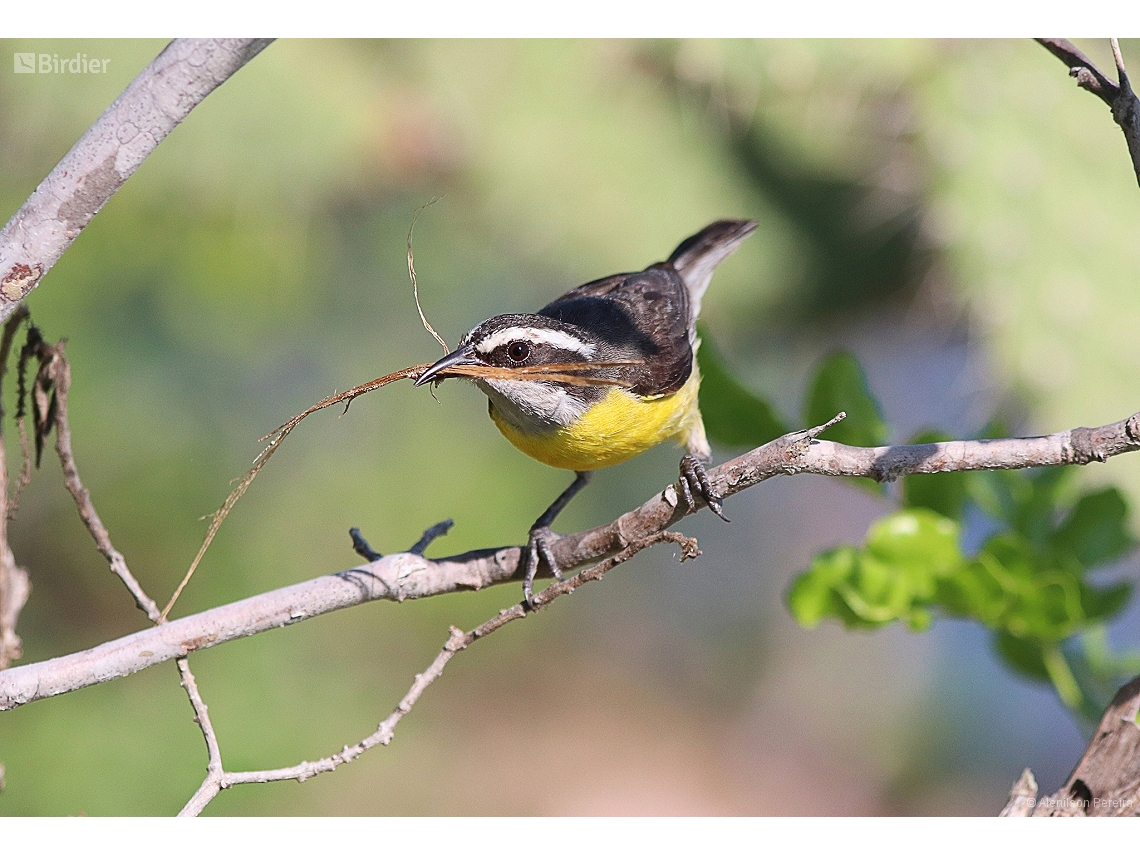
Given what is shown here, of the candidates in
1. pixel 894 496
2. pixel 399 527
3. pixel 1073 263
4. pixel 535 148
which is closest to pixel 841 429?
pixel 894 496

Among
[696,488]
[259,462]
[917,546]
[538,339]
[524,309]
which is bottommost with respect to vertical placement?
[917,546]

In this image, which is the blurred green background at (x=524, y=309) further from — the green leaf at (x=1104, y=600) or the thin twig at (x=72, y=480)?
the thin twig at (x=72, y=480)

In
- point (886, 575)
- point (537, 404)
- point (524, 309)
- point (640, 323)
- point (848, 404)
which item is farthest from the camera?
point (524, 309)

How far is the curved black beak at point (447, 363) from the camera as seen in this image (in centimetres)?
119

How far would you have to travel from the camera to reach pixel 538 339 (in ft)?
4.62

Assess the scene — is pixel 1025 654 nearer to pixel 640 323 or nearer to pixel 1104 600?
pixel 1104 600

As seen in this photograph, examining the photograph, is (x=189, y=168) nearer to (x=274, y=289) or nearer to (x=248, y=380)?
(x=274, y=289)

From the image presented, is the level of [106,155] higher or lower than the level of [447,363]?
higher

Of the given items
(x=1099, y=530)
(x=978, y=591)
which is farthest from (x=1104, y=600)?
(x=978, y=591)

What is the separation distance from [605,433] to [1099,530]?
704 mm

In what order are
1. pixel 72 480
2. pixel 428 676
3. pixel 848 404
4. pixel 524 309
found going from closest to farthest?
pixel 428 676 < pixel 72 480 < pixel 848 404 < pixel 524 309

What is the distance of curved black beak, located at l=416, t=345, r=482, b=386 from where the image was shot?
3.90 ft

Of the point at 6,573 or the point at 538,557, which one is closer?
the point at 6,573

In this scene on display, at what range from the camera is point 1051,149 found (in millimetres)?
2240
